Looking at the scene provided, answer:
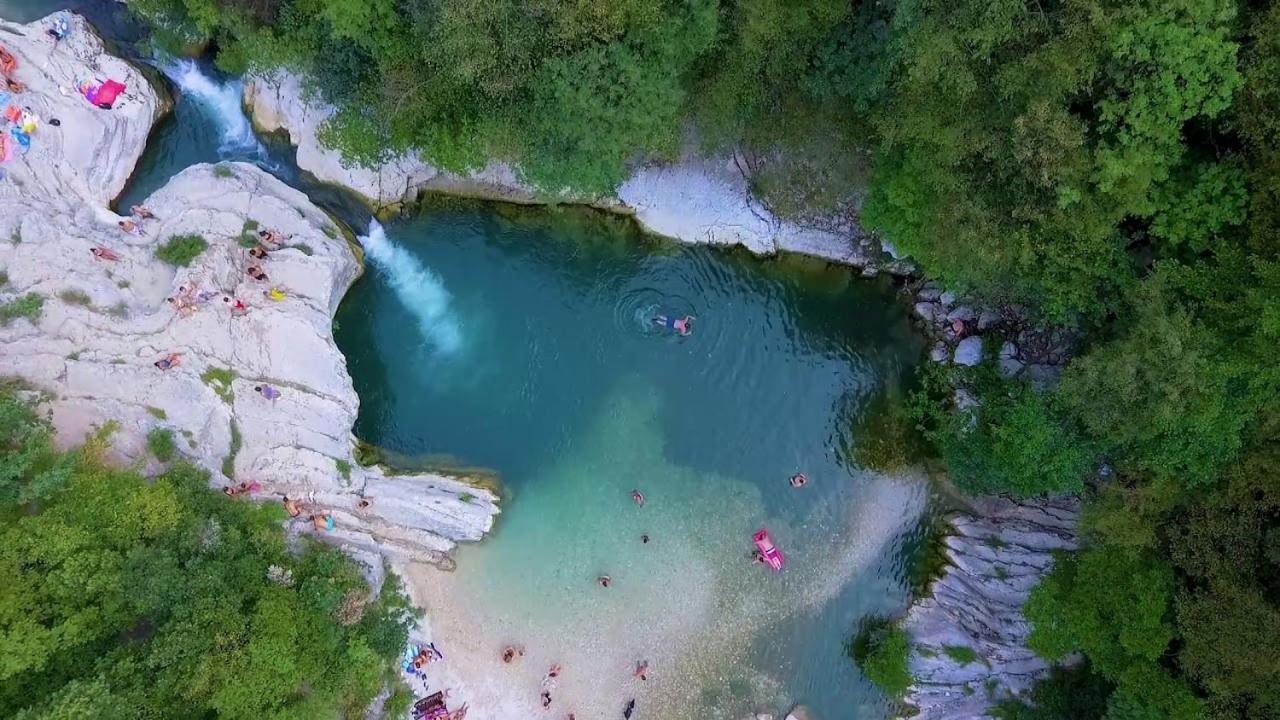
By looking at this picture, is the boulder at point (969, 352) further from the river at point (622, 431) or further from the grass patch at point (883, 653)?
the grass patch at point (883, 653)

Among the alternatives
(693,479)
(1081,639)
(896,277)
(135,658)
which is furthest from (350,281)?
(1081,639)

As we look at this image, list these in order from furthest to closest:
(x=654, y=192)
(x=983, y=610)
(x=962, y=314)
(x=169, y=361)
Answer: (x=654, y=192) → (x=962, y=314) → (x=983, y=610) → (x=169, y=361)

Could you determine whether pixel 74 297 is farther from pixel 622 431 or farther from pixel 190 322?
pixel 622 431

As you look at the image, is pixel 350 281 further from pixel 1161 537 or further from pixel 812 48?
pixel 1161 537

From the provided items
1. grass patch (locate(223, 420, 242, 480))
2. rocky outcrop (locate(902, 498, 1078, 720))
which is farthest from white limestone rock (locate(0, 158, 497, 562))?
rocky outcrop (locate(902, 498, 1078, 720))

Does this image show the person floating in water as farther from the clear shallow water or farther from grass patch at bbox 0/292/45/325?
grass patch at bbox 0/292/45/325

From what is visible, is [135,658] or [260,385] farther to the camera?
[260,385]

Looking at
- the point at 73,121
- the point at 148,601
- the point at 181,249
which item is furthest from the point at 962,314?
the point at 73,121
